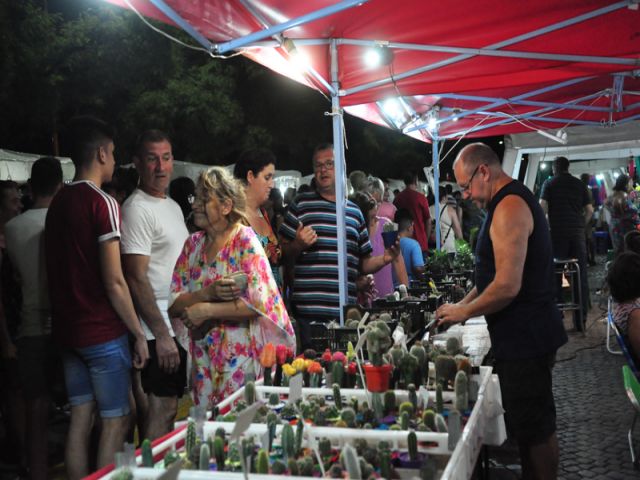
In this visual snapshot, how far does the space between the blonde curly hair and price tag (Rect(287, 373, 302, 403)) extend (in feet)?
3.44

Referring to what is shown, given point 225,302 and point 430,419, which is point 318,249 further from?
point 430,419

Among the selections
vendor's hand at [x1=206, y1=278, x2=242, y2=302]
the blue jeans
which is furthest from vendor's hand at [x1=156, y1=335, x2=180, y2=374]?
vendor's hand at [x1=206, y1=278, x2=242, y2=302]

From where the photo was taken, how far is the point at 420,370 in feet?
8.82

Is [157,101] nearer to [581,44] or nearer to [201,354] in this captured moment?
[581,44]

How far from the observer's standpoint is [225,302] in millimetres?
3166

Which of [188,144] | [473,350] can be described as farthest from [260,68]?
[473,350]

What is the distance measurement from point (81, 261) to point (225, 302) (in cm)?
81

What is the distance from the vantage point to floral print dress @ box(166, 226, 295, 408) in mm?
3188

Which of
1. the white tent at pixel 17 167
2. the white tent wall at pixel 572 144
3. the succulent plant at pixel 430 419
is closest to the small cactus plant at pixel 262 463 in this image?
the succulent plant at pixel 430 419

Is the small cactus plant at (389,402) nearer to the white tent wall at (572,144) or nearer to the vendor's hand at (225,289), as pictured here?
the vendor's hand at (225,289)

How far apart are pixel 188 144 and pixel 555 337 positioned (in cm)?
2070

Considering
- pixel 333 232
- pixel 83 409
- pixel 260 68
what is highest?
pixel 260 68

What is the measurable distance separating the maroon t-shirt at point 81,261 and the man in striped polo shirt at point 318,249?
4.94ft

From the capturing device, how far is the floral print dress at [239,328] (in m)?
3.19
